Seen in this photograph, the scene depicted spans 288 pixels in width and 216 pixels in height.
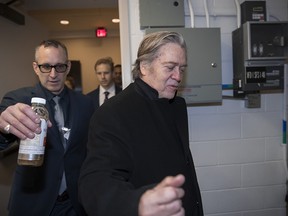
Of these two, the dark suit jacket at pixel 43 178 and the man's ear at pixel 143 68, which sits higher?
the man's ear at pixel 143 68

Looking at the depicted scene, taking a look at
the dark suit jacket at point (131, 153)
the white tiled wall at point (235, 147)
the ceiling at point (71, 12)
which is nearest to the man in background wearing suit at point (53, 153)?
the dark suit jacket at point (131, 153)

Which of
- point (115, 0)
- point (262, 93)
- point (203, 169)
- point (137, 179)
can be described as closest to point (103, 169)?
point (137, 179)

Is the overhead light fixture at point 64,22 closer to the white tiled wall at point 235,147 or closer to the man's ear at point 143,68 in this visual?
the white tiled wall at point 235,147

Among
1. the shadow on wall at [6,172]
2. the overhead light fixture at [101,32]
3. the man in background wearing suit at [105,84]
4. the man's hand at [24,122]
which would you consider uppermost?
the overhead light fixture at [101,32]

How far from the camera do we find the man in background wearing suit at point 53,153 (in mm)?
1331

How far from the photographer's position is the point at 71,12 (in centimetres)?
470

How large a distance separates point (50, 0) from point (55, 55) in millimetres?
3006

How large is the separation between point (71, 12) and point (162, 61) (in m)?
4.08

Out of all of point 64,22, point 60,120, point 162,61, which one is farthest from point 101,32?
point 162,61

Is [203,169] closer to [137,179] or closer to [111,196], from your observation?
[137,179]

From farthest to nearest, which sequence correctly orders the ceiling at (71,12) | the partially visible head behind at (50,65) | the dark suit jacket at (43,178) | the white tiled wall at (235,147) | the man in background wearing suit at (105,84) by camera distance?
the ceiling at (71,12) < the man in background wearing suit at (105,84) < the white tiled wall at (235,147) < the partially visible head behind at (50,65) < the dark suit jacket at (43,178)

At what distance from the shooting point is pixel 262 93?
2.03 meters

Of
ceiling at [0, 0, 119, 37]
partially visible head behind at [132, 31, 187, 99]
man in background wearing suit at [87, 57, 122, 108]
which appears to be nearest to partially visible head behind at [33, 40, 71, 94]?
partially visible head behind at [132, 31, 187, 99]

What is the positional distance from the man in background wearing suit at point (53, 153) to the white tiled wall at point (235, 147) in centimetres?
88
